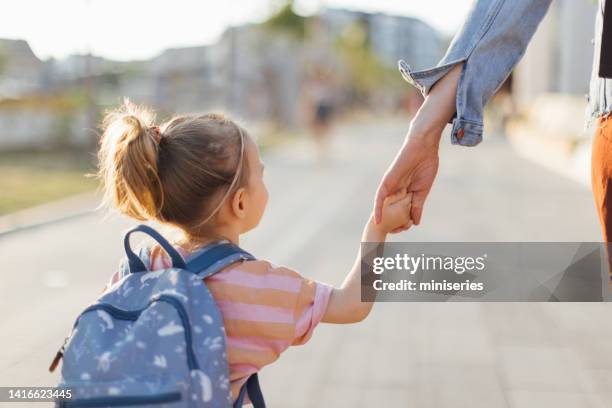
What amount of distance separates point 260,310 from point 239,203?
28 cm

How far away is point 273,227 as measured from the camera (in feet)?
27.3

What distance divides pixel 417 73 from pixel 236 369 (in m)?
0.79

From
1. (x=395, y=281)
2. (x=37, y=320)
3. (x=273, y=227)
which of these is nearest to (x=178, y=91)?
(x=273, y=227)

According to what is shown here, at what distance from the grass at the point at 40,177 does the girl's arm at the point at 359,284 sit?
7572mm

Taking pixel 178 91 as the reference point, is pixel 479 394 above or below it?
above

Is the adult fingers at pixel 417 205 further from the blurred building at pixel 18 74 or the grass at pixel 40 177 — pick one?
the blurred building at pixel 18 74

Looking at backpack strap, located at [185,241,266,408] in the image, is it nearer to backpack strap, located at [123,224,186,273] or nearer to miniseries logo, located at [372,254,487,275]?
backpack strap, located at [123,224,186,273]

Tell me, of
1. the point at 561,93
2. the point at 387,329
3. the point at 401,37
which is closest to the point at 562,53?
the point at 561,93

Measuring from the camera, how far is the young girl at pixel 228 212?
1940mm

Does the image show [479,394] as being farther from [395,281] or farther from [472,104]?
[472,104]

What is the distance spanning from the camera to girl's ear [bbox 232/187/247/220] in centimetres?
206

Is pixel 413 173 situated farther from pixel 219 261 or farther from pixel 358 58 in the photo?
pixel 358 58

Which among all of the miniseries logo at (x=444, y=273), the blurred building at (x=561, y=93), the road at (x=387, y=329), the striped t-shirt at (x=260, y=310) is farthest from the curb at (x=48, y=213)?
the striped t-shirt at (x=260, y=310)

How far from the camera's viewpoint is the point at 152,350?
1.77 meters
